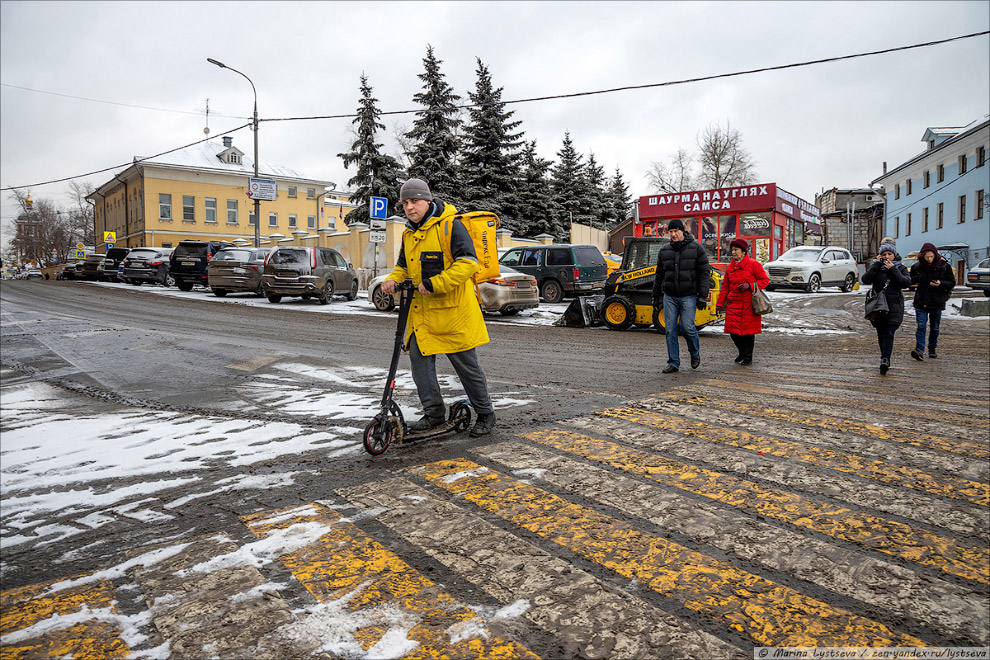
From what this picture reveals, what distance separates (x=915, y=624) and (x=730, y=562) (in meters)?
0.72

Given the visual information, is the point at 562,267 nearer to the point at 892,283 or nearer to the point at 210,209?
the point at 892,283

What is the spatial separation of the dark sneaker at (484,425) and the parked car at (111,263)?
35614 millimetres

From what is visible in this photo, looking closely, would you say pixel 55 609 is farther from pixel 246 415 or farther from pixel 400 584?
pixel 246 415

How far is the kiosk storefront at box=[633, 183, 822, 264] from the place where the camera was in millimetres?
35500

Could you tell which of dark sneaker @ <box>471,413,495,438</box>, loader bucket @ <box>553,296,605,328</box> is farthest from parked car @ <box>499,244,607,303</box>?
dark sneaker @ <box>471,413,495,438</box>

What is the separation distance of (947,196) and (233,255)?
44.2 meters

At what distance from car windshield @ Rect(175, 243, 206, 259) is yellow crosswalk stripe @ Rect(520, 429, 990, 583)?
25841 millimetres

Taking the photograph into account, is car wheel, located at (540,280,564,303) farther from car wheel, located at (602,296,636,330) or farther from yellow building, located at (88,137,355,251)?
yellow building, located at (88,137,355,251)

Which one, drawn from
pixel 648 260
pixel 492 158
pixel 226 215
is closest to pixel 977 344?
pixel 648 260

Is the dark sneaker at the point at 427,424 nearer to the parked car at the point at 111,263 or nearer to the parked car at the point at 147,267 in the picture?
the parked car at the point at 147,267

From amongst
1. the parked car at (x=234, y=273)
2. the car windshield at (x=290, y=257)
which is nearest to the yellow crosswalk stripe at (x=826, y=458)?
the car windshield at (x=290, y=257)

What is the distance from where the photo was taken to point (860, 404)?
6555 millimetres

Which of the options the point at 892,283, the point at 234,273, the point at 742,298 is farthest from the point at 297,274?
the point at 892,283

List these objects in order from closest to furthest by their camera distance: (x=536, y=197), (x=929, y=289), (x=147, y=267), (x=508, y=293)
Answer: (x=929, y=289)
(x=508, y=293)
(x=147, y=267)
(x=536, y=197)
